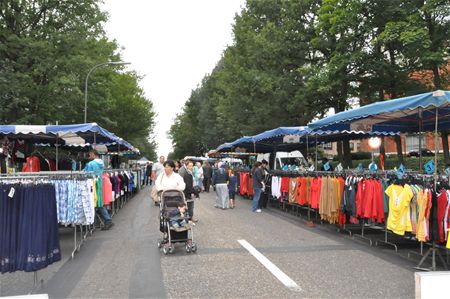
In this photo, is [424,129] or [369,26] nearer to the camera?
[424,129]

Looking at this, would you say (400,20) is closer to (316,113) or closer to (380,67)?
(380,67)

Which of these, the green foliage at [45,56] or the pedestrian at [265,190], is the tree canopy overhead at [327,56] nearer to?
the pedestrian at [265,190]

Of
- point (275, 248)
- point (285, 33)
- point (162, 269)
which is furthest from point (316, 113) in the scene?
point (162, 269)

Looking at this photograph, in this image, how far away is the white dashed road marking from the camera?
611 centimetres

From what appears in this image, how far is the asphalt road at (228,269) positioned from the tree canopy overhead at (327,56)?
47.0 ft

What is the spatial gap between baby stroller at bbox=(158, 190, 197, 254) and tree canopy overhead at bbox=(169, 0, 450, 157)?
1546cm

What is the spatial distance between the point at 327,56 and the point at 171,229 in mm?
21622

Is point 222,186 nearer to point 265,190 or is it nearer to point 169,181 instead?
point 265,190

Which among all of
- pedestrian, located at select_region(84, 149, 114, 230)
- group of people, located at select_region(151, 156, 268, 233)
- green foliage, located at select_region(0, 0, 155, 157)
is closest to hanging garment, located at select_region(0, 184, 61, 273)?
group of people, located at select_region(151, 156, 268, 233)

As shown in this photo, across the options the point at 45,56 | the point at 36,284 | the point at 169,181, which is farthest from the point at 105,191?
the point at 45,56

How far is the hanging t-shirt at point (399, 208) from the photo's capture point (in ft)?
24.6

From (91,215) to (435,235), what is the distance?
610cm

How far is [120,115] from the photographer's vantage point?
46.6m

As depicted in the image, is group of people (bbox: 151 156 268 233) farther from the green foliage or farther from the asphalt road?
the green foliage
